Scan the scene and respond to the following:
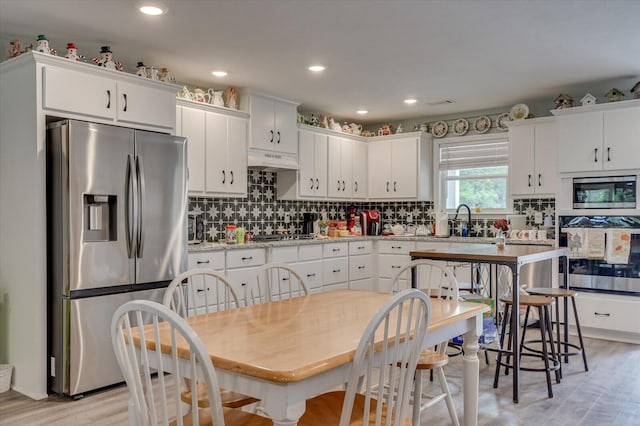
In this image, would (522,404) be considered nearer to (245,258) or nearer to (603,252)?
(603,252)

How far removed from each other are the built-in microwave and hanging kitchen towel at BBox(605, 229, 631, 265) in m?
0.24

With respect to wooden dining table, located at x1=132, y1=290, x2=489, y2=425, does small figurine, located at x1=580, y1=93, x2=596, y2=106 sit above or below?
above

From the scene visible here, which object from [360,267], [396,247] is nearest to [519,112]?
[396,247]

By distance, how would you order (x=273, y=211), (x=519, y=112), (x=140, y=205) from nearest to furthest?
(x=140, y=205)
(x=519, y=112)
(x=273, y=211)

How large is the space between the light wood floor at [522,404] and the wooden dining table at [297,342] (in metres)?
0.66

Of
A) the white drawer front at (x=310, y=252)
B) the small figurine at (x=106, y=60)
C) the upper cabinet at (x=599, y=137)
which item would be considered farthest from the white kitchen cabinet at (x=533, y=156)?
the small figurine at (x=106, y=60)

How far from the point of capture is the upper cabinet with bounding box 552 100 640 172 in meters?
4.72

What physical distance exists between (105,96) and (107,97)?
0.05 ft

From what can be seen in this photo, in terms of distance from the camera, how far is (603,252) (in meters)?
4.70

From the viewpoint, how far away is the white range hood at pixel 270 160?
510 centimetres

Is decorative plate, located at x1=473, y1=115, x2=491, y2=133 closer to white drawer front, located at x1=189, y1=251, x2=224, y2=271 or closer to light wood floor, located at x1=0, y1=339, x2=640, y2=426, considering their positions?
light wood floor, located at x1=0, y1=339, x2=640, y2=426

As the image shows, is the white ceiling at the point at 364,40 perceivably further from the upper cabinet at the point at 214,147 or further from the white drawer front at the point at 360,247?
the white drawer front at the point at 360,247

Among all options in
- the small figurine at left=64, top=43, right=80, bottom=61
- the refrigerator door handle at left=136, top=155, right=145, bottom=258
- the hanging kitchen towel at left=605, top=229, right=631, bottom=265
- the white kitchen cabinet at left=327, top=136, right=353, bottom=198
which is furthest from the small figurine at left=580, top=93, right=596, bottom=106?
the small figurine at left=64, top=43, right=80, bottom=61

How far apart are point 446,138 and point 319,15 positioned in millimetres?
3593
